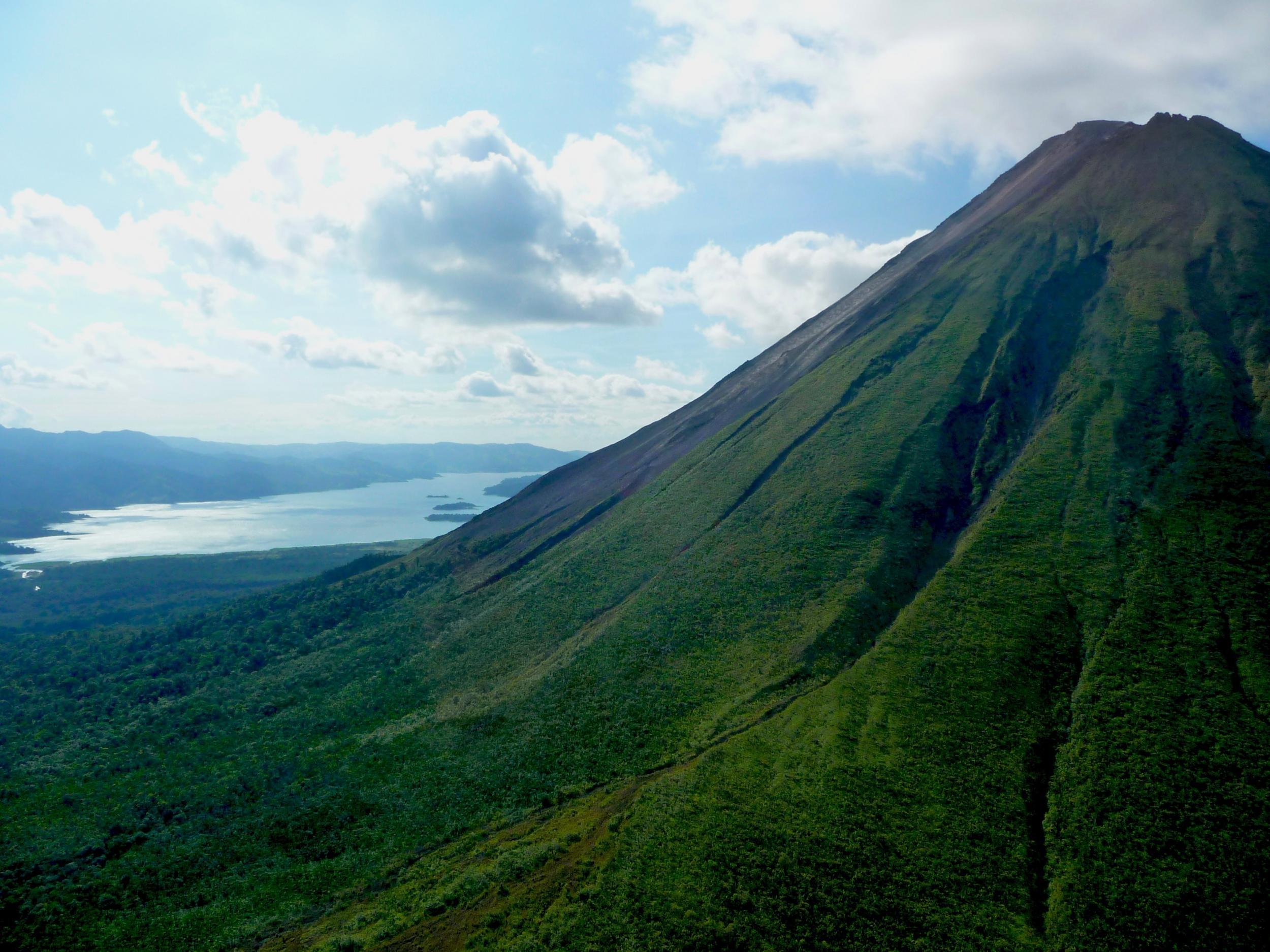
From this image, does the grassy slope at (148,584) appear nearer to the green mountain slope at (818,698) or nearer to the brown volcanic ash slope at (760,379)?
the brown volcanic ash slope at (760,379)

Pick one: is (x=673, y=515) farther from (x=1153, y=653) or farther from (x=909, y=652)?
(x=1153, y=653)

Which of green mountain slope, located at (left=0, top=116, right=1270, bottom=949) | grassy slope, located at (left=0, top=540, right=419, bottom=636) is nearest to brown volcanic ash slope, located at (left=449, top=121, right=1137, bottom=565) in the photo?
green mountain slope, located at (left=0, top=116, right=1270, bottom=949)

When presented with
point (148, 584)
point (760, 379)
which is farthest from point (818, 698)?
point (148, 584)

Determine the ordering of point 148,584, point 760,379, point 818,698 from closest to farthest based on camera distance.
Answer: point 818,698, point 760,379, point 148,584

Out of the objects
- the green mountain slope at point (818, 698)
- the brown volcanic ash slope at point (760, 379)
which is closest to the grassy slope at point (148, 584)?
the brown volcanic ash slope at point (760, 379)

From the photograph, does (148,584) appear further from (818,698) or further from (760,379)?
(818,698)

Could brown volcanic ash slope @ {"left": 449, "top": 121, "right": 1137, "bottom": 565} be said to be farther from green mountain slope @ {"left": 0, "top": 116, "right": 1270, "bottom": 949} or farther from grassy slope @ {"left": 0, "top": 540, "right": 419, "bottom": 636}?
grassy slope @ {"left": 0, "top": 540, "right": 419, "bottom": 636}

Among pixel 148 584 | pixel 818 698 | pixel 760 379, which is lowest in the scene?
pixel 148 584
